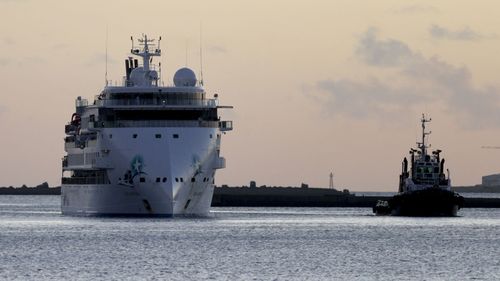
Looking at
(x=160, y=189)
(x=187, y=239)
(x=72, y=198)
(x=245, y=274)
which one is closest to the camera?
(x=245, y=274)

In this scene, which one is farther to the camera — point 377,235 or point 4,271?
point 377,235

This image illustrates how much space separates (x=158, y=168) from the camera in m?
141

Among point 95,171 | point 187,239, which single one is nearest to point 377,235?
point 187,239

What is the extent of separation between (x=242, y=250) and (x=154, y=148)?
113ft

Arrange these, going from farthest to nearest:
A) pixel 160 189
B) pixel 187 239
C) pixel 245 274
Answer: pixel 160 189 < pixel 187 239 < pixel 245 274

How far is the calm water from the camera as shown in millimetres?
89438

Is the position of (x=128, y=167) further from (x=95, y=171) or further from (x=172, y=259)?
(x=172, y=259)

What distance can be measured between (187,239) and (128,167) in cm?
2502

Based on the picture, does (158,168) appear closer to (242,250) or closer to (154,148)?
(154,148)

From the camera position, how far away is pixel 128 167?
143m

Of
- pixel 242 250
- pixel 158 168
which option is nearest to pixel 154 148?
pixel 158 168

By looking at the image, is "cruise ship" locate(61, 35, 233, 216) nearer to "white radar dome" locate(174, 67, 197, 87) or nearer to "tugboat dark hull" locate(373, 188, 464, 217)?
"white radar dome" locate(174, 67, 197, 87)

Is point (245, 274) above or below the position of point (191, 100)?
below

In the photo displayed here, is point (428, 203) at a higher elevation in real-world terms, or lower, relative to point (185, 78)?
lower
